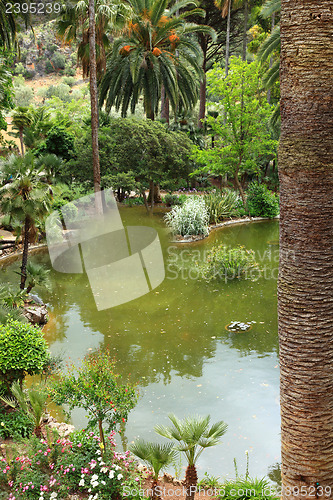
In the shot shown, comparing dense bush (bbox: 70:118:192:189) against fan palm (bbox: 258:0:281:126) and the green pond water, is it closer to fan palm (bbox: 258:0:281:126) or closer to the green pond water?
fan palm (bbox: 258:0:281:126)

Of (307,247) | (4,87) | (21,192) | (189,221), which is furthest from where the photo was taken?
(189,221)

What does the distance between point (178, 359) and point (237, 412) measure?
1916 mm

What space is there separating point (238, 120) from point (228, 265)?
934 centimetres

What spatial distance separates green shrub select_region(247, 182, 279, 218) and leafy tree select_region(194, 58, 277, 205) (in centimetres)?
80

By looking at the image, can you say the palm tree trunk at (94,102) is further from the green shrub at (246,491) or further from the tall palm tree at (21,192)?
the green shrub at (246,491)

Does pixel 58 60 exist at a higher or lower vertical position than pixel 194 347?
higher

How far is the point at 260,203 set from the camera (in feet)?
66.9

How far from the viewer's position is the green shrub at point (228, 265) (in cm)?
1252

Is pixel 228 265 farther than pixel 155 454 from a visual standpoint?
Yes

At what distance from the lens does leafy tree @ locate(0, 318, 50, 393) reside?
21.0ft

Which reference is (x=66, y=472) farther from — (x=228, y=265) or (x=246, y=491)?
(x=228, y=265)

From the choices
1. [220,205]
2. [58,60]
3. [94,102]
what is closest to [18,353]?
A: [94,102]

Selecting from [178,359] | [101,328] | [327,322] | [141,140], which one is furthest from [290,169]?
[141,140]

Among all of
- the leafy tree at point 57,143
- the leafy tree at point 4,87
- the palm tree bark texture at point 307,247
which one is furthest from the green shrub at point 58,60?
the palm tree bark texture at point 307,247
